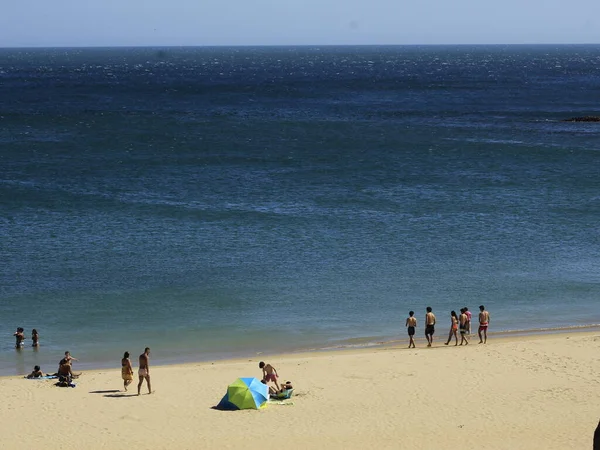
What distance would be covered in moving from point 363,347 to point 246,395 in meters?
7.33

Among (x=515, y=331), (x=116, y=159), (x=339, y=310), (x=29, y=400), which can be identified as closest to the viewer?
(x=29, y=400)

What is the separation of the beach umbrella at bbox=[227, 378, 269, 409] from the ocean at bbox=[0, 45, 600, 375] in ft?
19.1

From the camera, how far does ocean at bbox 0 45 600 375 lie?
30625 mm

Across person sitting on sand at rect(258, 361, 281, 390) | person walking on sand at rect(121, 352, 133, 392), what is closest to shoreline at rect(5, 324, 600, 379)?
person walking on sand at rect(121, 352, 133, 392)

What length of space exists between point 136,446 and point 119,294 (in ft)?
47.2

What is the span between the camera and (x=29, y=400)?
73.3 feet

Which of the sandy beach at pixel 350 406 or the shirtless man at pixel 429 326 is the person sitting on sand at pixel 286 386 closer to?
the sandy beach at pixel 350 406

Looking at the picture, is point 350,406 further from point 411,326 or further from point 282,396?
point 411,326

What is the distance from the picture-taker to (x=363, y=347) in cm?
2816

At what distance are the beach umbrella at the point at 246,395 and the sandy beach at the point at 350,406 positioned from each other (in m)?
0.23

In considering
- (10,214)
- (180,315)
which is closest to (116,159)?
(10,214)

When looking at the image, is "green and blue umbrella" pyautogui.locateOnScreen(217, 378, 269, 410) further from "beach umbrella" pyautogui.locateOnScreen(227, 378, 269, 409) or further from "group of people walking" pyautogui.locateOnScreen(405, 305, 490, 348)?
"group of people walking" pyautogui.locateOnScreen(405, 305, 490, 348)

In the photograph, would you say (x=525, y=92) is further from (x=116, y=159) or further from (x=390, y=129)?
(x=116, y=159)

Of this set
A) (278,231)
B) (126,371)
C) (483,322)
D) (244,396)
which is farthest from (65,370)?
(278,231)
